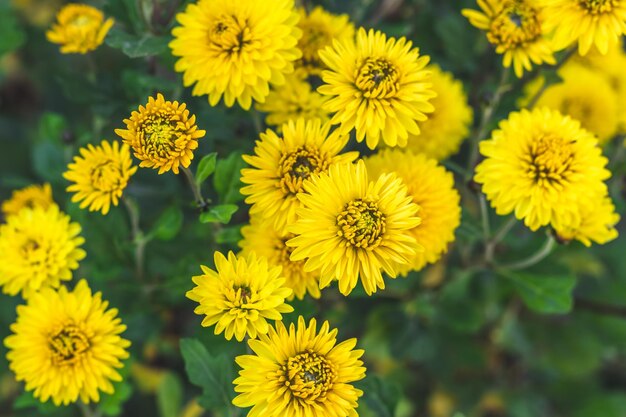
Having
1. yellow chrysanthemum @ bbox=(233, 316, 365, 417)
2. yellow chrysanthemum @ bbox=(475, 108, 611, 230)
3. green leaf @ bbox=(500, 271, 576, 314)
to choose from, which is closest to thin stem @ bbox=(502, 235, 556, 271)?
green leaf @ bbox=(500, 271, 576, 314)

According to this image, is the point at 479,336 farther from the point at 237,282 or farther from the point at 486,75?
the point at 237,282

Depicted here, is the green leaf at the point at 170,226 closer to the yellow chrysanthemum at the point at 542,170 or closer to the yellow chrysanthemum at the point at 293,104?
the yellow chrysanthemum at the point at 293,104

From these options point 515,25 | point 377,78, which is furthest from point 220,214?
point 515,25

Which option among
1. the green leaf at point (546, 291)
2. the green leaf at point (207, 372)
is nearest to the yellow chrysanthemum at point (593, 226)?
the green leaf at point (546, 291)

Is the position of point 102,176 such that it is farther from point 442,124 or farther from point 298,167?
point 442,124

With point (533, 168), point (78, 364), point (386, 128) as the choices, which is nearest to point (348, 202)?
point (386, 128)
